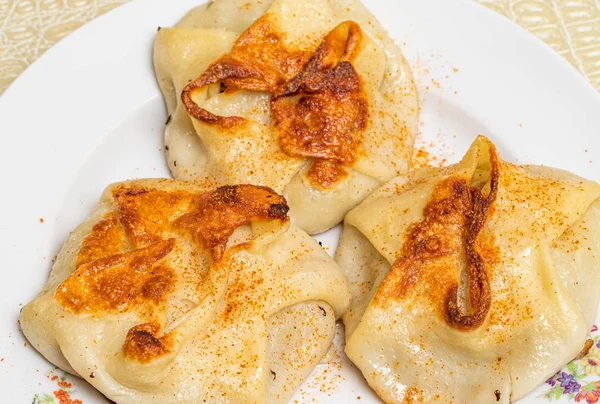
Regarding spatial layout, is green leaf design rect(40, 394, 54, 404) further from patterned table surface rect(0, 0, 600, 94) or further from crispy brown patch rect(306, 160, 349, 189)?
patterned table surface rect(0, 0, 600, 94)

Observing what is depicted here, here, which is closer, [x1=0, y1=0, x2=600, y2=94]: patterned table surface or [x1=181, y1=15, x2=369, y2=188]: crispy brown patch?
[x1=181, y1=15, x2=369, y2=188]: crispy brown patch

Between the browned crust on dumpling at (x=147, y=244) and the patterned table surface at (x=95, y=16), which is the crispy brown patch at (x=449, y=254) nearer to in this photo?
the browned crust on dumpling at (x=147, y=244)

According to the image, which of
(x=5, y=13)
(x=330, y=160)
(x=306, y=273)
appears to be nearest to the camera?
(x=306, y=273)

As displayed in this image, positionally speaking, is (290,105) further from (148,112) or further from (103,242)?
(103,242)

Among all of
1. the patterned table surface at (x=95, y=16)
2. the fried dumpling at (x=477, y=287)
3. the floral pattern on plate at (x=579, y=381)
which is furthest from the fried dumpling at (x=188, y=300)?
the patterned table surface at (x=95, y=16)

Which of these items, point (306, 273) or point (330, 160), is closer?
point (306, 273)

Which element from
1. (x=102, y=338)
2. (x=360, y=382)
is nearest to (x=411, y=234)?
(x=360, y=382)

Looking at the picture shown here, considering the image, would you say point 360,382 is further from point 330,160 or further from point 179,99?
point 179,99

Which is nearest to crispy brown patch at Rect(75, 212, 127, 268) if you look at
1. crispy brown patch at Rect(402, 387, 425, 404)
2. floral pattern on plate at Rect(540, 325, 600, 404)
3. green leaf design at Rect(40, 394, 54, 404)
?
green leaf design at Rect(40, 394, 54, 404)
